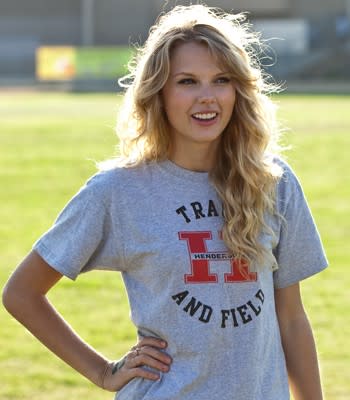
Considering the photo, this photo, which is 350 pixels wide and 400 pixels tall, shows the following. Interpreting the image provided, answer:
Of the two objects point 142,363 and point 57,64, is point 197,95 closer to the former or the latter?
point 142,363

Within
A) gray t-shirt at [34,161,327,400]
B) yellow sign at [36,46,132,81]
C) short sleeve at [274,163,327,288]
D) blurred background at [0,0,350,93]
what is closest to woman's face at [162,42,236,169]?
gray t-shirt at [34,161,327,400]

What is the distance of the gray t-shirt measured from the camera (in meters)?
2.85

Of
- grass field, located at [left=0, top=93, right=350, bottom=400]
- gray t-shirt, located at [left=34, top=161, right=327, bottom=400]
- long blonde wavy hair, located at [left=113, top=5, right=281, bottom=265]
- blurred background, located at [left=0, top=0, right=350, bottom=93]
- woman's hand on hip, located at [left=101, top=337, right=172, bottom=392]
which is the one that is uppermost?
long blonde wavy hair, located at [left=113, top=5, right=281, bottom=265]

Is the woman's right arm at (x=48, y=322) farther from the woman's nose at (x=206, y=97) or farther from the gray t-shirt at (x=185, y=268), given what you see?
the woman's nose at (x=206, y=97)

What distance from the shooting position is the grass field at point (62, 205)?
22.9 ft

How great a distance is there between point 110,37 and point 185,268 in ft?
213

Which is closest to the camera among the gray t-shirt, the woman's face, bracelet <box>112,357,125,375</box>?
the gray t-shirt

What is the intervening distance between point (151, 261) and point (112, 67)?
2012 inches

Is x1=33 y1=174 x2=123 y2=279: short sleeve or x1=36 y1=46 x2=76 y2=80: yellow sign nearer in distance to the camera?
x1=33 y1=174 x2=123 y2=279: short sleeve

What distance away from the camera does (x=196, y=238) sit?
2908 millimetres

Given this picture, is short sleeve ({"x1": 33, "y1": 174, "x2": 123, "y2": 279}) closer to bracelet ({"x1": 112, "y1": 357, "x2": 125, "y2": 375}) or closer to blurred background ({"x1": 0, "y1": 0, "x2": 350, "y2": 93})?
Result: bracelet ({"x1": 112, "y1": 357, "x2": 125, "y2": 375})

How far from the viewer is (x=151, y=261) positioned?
2924 mm

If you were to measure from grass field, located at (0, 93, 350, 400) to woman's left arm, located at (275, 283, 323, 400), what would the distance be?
1596 mm

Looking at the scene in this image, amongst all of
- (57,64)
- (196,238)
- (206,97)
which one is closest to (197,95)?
(206,97)
